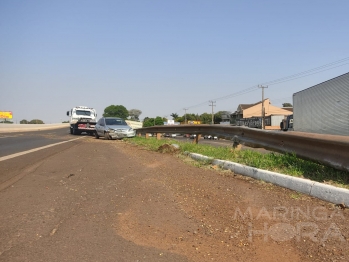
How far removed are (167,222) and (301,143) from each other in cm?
307

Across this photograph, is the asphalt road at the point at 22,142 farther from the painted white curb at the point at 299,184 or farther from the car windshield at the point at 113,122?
the painted white curb at the point at 299,184

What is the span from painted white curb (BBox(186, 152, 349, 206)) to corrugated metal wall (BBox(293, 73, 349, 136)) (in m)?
13.2

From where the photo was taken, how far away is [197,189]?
482cm

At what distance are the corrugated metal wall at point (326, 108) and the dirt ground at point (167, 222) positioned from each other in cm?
1402

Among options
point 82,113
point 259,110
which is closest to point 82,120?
point 82,113

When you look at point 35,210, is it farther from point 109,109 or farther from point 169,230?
point 109,109

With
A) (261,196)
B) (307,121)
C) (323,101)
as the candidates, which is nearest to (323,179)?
(261,196)

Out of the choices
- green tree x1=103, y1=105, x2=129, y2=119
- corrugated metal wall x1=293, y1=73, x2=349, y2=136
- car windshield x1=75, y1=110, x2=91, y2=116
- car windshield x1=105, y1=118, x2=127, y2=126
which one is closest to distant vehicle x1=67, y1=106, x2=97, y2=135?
car windshield x1=75, y1=110, x2=91, y2=116

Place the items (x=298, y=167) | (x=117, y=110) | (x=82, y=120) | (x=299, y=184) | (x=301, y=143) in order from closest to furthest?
(x=299, y=184) → (x=298, y=167) → (x=301, y=143) → (x=82, y=120) → (x=117, y=110)

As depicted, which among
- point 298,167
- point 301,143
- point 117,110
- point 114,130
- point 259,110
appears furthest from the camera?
point 117,110

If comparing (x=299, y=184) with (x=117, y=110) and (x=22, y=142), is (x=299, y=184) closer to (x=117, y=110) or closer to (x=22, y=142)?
(x=22, y=142)

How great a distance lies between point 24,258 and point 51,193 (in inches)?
80.1

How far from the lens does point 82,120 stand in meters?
27.2

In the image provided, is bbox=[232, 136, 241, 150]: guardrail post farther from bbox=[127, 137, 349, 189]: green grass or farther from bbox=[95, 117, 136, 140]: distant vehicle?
bbox=[95, 117, 136, 140]: distant vehicle
